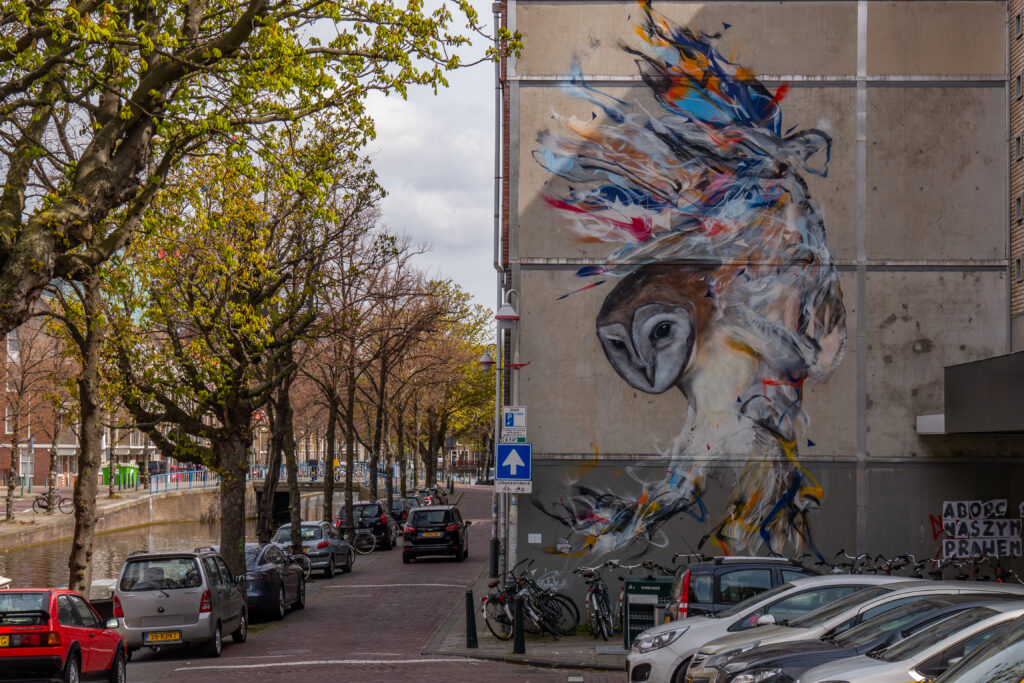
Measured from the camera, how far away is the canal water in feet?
121

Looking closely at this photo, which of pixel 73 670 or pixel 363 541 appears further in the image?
pixel 363 541

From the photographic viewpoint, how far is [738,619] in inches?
470

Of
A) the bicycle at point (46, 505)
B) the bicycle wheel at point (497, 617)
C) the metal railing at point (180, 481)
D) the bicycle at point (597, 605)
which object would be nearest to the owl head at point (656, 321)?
the bicycle at point (597, 605)

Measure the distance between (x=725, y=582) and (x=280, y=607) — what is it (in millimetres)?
12092

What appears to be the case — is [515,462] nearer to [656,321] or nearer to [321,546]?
[656,321]

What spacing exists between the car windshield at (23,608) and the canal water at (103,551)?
20.5 metres

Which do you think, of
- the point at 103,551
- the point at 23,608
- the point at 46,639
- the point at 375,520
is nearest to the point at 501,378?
the point at 23,608

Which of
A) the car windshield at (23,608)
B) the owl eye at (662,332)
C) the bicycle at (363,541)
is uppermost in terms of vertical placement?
the owl eye at (662,332)

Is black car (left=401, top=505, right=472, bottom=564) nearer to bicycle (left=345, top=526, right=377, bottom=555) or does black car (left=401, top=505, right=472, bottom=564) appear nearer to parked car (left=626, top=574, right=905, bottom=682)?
bicycle (left=345, top=526, right=377, bottom=555)

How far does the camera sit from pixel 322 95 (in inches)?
544

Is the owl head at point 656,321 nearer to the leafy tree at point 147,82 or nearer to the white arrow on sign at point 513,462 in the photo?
the white arrow on sign at point 513,462

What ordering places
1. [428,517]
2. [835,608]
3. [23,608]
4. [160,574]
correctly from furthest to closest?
[428,517] → [160,574] → [23,608] → [835,608]

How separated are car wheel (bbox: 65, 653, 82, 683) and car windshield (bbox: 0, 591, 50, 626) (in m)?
0.54

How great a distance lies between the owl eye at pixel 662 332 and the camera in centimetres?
1983
